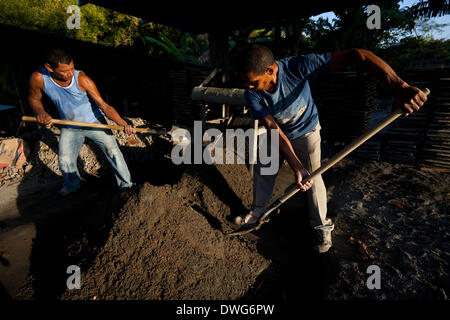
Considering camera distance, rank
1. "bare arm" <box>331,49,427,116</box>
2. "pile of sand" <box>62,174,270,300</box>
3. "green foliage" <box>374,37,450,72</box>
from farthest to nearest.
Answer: "green foliage" <box>374,37,450,72</box> → "pile of sand" <box>62,174,270,300</box> → "bare arm" <box>331,49,427,116</box>

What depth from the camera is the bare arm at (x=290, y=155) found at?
2.13m

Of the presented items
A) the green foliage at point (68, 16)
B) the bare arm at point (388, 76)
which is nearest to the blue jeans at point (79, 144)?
the bare arm at point (388, 76)

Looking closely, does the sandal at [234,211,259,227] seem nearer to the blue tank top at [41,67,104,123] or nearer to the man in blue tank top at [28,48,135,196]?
the man in blue tank top at [28,48,135,196]

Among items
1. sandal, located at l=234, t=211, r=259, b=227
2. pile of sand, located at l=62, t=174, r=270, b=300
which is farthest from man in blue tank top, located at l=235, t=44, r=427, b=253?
pile of sand, located at l=62, t=174, r=270, b=300

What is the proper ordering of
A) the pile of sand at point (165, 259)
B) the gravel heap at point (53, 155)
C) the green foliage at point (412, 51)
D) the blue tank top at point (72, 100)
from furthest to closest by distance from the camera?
1. the green foliage at point (412, 51)
2. the gravel heap at point (53, 155)
3. the blue tank top at point (72, 100)
4. the pile of sand at point (165, 259)

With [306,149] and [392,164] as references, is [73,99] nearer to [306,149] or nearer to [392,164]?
[306,149]

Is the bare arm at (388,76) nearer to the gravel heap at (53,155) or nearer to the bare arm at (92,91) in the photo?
the bare arm at (92,91)

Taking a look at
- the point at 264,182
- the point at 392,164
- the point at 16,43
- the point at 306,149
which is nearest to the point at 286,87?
the point at 306,149

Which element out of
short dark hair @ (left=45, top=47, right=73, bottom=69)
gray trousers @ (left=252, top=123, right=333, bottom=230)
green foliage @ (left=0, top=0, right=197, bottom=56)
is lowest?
gray trousers @ (left=252, top=123, right=333, bottom=230)

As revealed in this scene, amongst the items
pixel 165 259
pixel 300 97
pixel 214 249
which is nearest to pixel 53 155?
pixel 165 259

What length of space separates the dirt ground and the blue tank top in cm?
126

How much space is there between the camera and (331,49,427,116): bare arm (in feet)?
5.21

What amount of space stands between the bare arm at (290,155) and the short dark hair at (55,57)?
2.28m

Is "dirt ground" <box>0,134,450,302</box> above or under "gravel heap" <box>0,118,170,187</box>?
under
